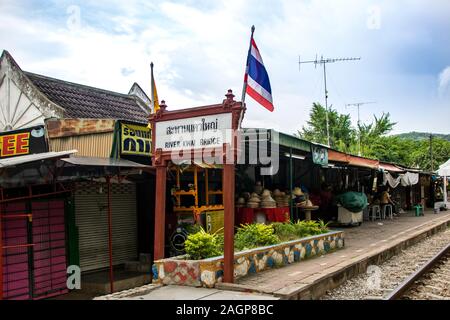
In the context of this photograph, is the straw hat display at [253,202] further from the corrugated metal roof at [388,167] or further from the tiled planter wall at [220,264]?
the corrugated metal roof at [388,167]

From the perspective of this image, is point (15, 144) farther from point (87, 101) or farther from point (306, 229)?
point (306, 229)

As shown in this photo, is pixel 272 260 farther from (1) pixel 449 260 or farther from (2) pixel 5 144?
(2) pixel 5 144

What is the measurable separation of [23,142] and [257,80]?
590cm

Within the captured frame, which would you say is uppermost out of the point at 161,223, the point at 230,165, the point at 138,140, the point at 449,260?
the point at 138,140

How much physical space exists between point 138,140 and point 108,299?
445 cm

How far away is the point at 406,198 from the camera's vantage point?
31156 mm

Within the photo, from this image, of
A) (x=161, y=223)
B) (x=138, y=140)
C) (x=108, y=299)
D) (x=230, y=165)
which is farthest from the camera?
(x=138, y=140)

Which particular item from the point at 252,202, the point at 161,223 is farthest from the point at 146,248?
the point at 161,223

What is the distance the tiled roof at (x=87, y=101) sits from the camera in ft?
40.3

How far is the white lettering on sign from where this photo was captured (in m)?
7.29

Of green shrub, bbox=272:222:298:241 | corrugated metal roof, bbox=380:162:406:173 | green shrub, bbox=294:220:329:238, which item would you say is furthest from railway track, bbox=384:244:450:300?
corrugated metal roof, bbox=380:162:406:173

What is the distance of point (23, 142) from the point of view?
10516 millimetres

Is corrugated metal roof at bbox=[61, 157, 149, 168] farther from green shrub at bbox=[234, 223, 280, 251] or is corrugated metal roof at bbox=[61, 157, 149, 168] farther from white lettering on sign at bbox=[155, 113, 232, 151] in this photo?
green shrub at bbox=[234, 223, 280, 251]
